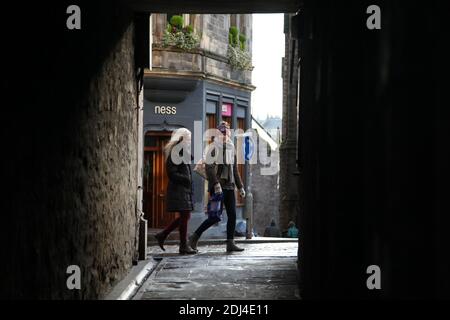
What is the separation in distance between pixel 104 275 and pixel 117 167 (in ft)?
4.38

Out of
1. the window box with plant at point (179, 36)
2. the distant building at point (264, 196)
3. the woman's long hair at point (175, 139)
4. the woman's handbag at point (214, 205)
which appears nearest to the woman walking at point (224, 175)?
the woman's handbag at point (214, 205)

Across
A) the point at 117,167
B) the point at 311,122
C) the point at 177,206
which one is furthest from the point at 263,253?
the point at 311,122

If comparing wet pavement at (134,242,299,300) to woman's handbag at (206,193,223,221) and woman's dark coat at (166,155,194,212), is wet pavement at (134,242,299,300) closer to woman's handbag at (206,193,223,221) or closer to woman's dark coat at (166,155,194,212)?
woman's handbag at (206,193,223,221)

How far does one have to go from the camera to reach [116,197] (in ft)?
23.6

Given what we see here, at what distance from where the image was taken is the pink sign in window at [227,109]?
22.6m

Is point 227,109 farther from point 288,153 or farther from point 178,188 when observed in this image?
point 288,153

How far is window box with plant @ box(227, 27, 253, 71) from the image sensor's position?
22.8 m

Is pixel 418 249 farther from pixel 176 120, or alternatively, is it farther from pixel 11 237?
pixel 176 120

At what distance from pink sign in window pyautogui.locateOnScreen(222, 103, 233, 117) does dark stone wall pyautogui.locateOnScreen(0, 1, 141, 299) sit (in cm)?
1488

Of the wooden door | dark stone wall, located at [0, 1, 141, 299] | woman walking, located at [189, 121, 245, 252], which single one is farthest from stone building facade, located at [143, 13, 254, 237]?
dark stone wall, located at [0, 1, 141, 299]

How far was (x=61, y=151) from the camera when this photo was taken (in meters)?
4.84

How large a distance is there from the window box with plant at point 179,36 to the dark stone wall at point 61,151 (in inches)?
500

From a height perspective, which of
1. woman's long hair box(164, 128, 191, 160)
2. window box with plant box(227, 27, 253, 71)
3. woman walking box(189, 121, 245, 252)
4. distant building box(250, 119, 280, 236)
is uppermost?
window box with plant box(227, 27, 253, 71)

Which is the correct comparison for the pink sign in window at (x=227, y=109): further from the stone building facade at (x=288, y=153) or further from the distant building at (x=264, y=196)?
the distant building at (x=264, y=196)
